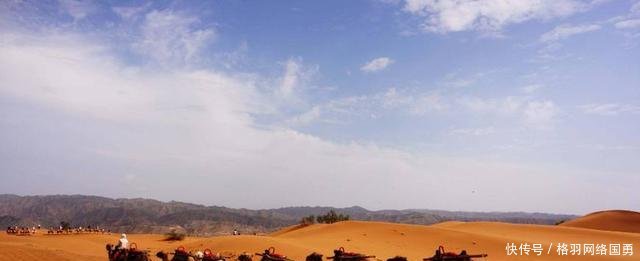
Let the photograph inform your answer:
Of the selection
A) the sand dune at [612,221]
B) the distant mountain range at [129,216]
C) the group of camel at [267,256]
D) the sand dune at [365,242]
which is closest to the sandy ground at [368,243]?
the sand dune at [365,242]

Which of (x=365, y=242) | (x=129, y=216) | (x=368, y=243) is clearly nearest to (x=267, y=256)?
(x=368, y=243)

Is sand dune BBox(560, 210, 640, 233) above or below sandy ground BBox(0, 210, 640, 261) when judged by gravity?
above

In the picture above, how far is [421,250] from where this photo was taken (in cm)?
A: 2866

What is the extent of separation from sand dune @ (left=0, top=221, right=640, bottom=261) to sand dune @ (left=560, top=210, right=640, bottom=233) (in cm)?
1426

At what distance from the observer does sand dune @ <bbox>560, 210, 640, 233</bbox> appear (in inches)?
2079

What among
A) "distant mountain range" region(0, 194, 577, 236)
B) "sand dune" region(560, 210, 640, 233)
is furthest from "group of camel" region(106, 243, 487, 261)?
"distant mountain range" region(0, 194, 577, 236)

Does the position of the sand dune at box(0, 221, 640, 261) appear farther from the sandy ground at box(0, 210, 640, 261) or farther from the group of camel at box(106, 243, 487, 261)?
the group of camel at box(106, 243, 487, 261)

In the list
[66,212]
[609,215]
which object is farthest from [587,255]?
[66,212]

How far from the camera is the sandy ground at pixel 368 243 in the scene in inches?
965

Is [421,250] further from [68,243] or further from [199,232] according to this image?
[199,232]

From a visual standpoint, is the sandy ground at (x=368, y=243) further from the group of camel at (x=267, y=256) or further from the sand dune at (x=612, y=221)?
the sand dune at (x=612, y=221)

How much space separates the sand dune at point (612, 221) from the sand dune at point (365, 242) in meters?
14.3

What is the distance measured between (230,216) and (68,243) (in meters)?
77.5

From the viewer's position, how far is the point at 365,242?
30422mm
